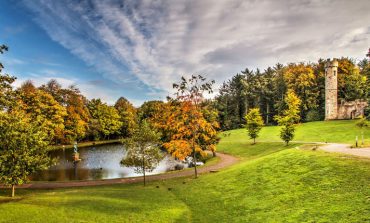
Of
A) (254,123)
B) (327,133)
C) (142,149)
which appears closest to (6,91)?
(142,149)

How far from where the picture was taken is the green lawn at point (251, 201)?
1476 cm

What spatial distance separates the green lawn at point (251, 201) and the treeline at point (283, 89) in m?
46.5

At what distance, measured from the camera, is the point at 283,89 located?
9094 cm

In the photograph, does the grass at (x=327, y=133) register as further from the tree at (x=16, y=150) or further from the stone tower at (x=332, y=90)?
the tree at (x=16, y=150)

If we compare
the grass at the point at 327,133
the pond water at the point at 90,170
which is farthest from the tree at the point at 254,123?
the pond water at the point at 90,170

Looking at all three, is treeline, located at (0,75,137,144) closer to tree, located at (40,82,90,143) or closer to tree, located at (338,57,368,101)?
tree, located at (40,82,90,143)

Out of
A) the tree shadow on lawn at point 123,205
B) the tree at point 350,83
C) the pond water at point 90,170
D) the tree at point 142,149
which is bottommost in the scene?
the pond water at point 90,170

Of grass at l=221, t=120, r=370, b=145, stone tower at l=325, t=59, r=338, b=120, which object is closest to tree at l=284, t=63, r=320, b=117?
stone tower at l=325, t=59, r=338, b=120

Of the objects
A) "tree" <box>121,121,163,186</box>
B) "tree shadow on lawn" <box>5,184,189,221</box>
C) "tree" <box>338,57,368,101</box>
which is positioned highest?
"tree" <box>338,57,368,101</box>

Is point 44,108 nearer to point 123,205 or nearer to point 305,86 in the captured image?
point 123,205

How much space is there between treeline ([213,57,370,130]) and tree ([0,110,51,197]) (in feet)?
166

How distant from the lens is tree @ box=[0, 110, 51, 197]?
2322 centimetres

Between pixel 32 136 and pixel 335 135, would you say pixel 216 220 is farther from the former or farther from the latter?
pixel 335 135

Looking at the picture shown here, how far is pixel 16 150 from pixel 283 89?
82.4 m
